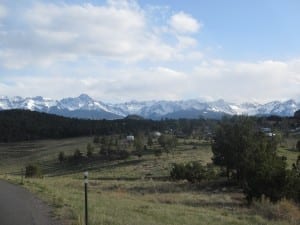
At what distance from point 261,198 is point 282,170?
3.12m

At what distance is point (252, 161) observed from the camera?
39344 millimetres

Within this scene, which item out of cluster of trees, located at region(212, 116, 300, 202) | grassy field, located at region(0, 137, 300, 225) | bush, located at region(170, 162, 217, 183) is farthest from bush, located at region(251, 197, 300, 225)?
bush, located at region(170, 162, 217, 183)

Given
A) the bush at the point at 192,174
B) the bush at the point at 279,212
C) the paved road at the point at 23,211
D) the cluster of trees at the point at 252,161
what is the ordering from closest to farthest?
the paved road at the point at 23,211
the bush at the point at 279,212
the cluster of trees at the point at 252,161
the bush at the point at 192,174

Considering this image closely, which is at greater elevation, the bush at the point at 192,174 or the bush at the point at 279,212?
the bush at the point at 279,212

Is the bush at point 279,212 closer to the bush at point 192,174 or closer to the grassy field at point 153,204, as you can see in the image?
the grassy field at point 153,204

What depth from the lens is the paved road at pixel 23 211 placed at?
15.8 m

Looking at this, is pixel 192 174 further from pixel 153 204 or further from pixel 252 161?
pixel 153 204

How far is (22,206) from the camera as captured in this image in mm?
20219

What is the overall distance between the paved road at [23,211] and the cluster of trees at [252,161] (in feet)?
49.1

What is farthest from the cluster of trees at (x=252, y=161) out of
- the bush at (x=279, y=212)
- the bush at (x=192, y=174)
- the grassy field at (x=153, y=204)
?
the bush at (x=279, y=212)

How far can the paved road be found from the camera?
15.8m

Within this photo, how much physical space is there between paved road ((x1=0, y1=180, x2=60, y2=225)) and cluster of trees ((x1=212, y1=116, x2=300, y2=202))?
15.0 m

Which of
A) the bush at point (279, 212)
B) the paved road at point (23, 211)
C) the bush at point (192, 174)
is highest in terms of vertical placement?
the paved road at point (23, 211)

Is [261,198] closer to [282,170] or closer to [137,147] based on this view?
[282,170]
